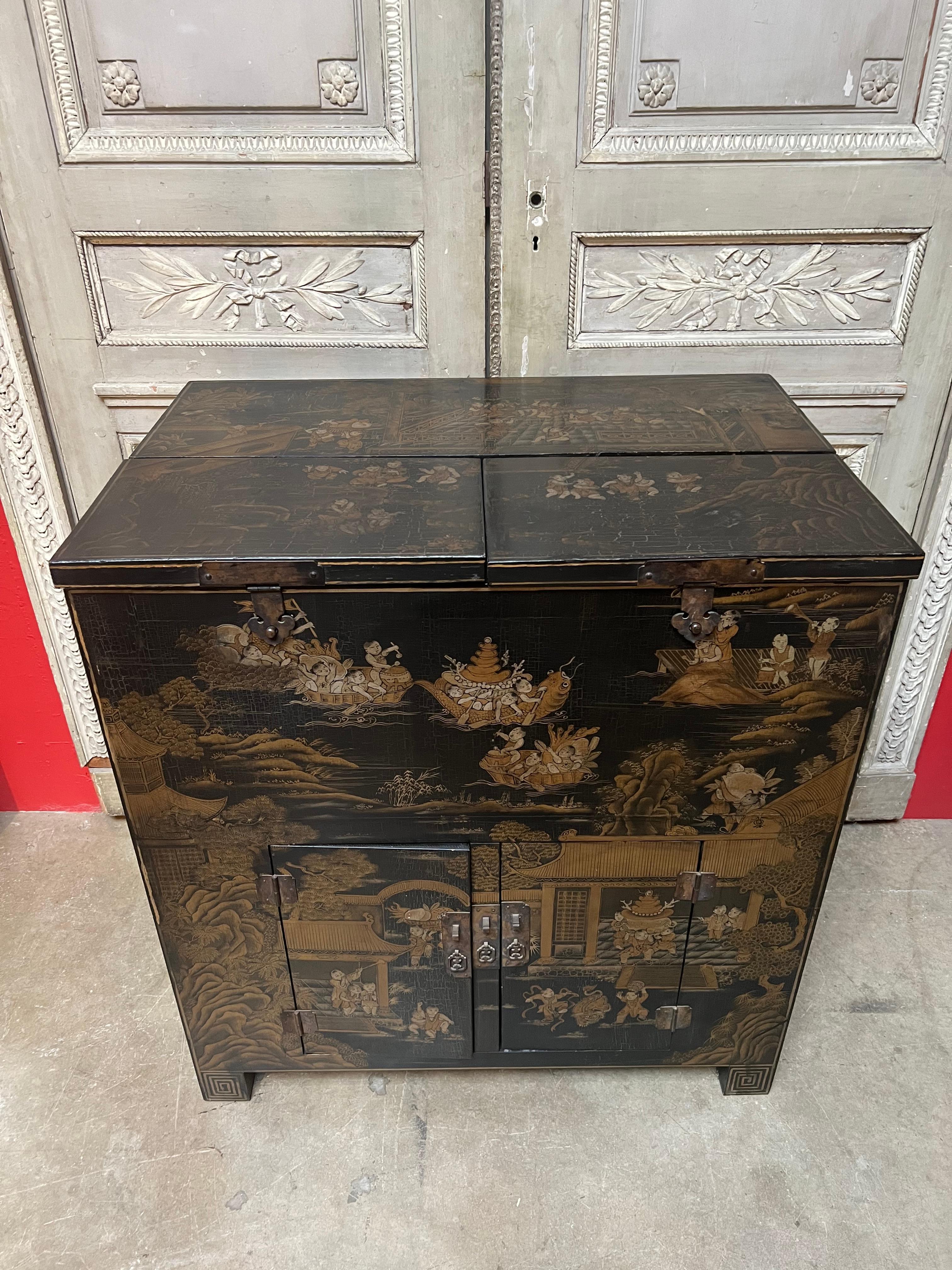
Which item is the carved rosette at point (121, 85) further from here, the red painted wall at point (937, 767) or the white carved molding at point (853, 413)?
the red painted wall at point (937, 767)

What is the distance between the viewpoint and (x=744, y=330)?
1.67m

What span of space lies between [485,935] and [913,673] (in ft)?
3.86

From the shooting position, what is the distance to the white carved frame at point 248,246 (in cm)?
157

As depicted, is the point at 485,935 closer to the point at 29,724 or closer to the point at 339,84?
the point at 29,724

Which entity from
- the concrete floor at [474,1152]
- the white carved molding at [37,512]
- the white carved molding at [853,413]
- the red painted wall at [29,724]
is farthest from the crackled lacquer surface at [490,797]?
the red painted wall at [29,724]

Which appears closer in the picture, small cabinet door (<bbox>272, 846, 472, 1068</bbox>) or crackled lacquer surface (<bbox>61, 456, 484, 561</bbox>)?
crackled lacquer surface (<bbox>61, 456, 484, 561</bbox>)

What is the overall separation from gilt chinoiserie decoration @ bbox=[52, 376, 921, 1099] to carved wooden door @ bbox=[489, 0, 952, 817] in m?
0.19

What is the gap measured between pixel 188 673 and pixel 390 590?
0.31 m

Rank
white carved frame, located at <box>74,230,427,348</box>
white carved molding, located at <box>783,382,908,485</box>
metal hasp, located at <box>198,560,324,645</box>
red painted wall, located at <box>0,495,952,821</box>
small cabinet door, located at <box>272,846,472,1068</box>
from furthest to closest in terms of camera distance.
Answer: red painted wall, located at <box>0,495,952,821</box>
white carved molding, located at <box>783,382,908,485</box>
white carved frame, located at <box>74,230,427,348</box>
small cabinet door, located at <box>272,846,472,1068</box>
metal hasp, located at <box>198,560,324,645</box>

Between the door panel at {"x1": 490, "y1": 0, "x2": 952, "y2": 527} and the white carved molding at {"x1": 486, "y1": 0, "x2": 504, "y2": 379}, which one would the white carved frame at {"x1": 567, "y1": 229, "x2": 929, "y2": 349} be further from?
the white carved molding at {"x1": 486, "y1": 0, "x2": 504, "y2": 379}

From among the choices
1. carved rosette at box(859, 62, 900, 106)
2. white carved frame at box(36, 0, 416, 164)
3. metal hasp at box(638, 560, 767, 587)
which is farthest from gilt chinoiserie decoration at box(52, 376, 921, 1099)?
carved rosette at box(859, 62, 900, 106)

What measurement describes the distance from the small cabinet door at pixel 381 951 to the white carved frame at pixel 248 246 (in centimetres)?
94

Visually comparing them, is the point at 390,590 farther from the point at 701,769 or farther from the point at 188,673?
the point at 701,769

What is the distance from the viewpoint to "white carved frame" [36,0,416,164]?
1487 mm
